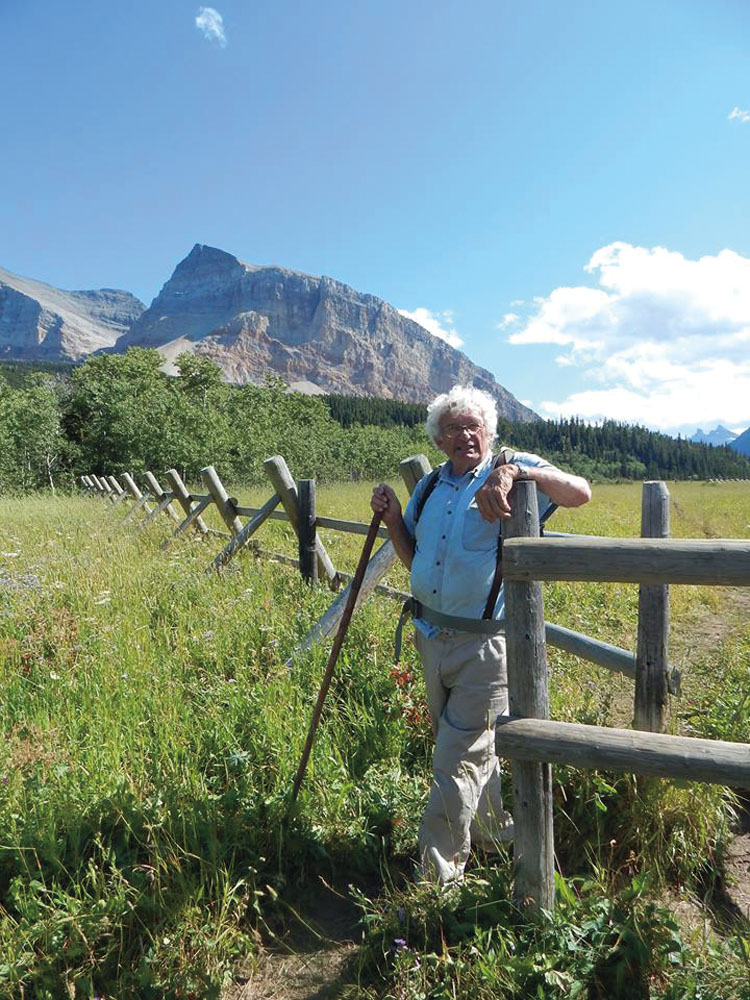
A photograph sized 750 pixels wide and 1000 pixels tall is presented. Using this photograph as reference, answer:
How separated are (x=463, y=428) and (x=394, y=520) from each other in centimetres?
65

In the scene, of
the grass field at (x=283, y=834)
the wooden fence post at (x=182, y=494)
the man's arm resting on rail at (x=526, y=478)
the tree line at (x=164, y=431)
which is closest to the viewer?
the grass field at (x=283, y=834)

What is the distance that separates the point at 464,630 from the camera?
2.53 meters

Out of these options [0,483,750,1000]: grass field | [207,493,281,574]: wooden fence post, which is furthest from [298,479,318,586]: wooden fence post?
[0,483,750,1000]: grass field

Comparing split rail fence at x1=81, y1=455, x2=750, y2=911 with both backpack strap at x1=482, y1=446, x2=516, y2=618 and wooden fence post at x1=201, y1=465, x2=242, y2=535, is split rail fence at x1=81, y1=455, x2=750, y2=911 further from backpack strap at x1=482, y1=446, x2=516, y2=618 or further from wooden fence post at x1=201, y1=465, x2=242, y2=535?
wooden fence post at x1=201, y1=465, x2=242, y2=535

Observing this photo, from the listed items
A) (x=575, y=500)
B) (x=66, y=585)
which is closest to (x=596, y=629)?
→ (x=575, y=500)

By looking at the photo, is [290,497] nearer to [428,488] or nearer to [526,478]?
[428,488]

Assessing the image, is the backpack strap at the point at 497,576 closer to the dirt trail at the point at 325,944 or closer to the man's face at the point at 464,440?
the man's face at the point at 464,440

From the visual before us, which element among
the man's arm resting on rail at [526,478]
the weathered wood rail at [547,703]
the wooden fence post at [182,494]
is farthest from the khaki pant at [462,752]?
the wooden fence post at [182,494]

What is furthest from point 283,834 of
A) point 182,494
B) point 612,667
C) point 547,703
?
point 182,494

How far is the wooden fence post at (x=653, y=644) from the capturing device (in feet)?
9.74

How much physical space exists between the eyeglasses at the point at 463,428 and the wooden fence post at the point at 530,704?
2.14 feet

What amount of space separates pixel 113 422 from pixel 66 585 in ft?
104

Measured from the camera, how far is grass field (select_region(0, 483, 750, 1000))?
2.01 metres

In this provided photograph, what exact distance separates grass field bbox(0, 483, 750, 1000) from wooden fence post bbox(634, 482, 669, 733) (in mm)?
281
